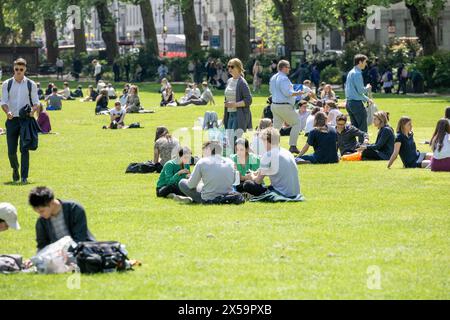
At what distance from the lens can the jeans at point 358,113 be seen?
2534 centimetres

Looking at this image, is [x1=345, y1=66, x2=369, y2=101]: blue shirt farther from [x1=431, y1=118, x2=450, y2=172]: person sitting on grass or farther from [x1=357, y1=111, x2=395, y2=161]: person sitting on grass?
[x1=431, y1=118, x2=450, y2=172]: person sitting on grass

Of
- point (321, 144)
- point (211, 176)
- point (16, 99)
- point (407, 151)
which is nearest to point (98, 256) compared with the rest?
point (211, 176)

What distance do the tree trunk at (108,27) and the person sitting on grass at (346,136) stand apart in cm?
4402

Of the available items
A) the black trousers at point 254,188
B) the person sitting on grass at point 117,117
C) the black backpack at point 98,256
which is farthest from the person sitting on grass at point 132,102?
the black backpack at point 98,256

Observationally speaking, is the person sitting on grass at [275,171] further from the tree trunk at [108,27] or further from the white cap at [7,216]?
the tree trunk at [108,27]

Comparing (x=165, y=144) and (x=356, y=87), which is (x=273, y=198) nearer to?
(x=165, y=144)

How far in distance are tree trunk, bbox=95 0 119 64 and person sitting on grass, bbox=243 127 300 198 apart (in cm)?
5103

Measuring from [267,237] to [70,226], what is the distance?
9.12ft

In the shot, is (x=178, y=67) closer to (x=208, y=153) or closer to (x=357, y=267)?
(x=208, y=153)

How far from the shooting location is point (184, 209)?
16.5 metres

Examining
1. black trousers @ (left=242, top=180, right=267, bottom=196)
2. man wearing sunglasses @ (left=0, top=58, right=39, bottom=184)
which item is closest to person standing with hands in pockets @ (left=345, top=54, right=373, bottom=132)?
man wearing sunglasses @ (left=0, top=58, right=39, bottom=184)

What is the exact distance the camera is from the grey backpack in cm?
1188

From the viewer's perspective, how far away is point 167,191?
58.7ft
